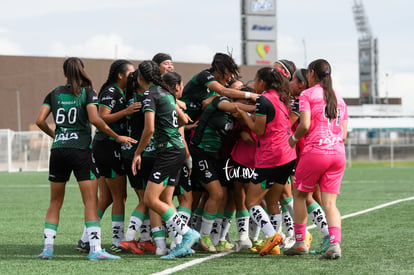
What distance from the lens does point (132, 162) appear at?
7.78 metres

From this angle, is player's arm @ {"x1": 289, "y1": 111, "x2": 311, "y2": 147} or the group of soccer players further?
the group of soccer players

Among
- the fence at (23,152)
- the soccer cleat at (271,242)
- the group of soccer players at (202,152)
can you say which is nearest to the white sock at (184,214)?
the group of soccer players at (202,152)

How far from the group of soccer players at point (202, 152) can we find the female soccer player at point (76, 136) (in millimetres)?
11

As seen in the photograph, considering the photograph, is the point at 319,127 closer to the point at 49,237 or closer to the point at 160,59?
the point at 160,59

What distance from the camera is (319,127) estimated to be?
24.4 feet

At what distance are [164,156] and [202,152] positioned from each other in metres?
0.89

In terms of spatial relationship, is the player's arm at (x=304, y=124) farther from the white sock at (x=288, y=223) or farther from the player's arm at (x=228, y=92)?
the white sock at (x=288, y=223)

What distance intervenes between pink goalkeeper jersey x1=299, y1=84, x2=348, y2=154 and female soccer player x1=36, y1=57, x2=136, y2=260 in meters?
2.11

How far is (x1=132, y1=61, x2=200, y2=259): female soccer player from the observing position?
7.50 m

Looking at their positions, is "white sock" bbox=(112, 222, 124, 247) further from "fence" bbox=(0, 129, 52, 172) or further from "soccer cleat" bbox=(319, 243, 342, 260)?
"fence" bbox=(0, 129, 52, 172)

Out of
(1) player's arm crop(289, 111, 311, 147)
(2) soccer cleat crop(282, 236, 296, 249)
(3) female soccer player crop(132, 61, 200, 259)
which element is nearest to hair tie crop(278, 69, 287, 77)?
(1) player's arm crop(289, 111, 311, 147)

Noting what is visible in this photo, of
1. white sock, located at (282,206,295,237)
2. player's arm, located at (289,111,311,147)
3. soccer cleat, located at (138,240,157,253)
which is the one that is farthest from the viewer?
white sock, located at (282,206,295,237)

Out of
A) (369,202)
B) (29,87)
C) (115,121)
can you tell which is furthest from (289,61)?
(29,87)

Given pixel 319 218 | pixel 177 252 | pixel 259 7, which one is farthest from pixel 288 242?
pixel 259 7
